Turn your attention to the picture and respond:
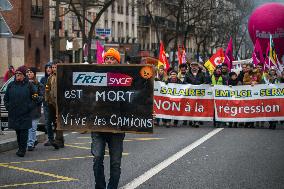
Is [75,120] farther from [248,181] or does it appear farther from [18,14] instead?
[18,14]

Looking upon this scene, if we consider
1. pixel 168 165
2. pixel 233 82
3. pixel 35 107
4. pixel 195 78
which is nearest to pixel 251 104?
pixel 233 82

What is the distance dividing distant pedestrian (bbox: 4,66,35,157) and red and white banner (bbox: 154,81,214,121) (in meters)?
8.21

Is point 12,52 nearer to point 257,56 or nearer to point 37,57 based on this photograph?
point 37,57

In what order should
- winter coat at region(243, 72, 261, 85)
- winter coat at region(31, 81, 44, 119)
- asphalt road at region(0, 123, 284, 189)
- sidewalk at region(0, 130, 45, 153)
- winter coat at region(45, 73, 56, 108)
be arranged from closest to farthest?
asphalt road at region(0, 123, 284, 189)
winter coat at region(31, 81, 44, 119)
sidewalk at region(0, 130, 45, 153)
winter coat at region(45, 73, 56, 108)
winter coat at region(243, 72, 261, 85)

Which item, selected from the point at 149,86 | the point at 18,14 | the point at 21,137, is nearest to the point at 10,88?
the point at 21,137

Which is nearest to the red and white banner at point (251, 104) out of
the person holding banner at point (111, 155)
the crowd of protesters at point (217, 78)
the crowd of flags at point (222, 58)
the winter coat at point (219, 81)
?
the crowd of protesters at point (217, 78)

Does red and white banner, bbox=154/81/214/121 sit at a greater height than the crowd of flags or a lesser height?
lesser

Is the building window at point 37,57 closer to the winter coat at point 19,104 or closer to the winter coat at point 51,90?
the winter coat at point 51,90

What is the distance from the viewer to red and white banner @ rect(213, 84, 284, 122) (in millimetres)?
21594

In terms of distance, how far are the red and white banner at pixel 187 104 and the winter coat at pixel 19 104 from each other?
26.9 feet

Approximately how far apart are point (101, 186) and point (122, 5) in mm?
78641

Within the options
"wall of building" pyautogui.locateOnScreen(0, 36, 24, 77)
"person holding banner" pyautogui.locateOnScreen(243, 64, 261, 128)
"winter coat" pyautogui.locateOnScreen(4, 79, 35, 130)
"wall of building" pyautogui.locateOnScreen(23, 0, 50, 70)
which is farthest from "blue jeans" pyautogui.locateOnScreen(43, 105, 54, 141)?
"wall of building" pyautogui.locateOnScreen(23, 0, 50, 70)

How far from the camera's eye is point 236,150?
14.9m

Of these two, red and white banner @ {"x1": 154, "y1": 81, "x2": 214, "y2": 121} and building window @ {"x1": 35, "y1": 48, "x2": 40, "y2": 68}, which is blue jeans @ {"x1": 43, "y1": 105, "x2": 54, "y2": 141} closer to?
red and white banner @ {"x1": 154, "y1": 81, "x2": 214, "y2": 121}
